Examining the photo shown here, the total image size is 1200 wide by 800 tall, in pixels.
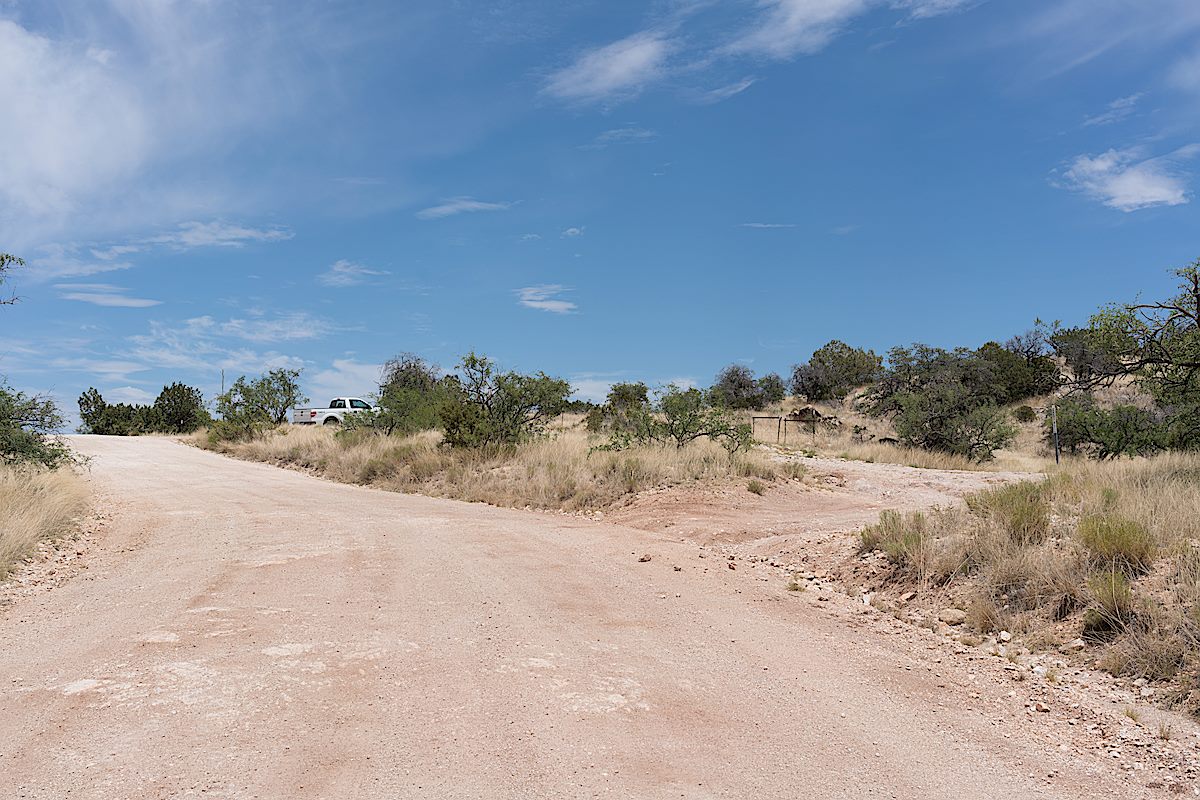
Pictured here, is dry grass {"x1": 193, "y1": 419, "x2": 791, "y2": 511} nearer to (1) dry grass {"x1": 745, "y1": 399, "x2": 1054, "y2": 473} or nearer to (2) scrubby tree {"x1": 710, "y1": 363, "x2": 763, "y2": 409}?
(1) dry grass {"x1": 745, "y1": 399, "x2": 1054, "y2": 473}

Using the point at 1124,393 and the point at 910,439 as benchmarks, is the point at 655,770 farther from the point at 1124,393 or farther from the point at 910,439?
the point at 1124,393

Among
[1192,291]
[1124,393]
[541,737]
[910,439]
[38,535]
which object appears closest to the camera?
[541,737]

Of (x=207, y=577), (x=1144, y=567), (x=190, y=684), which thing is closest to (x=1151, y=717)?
(x=1144, y=567)

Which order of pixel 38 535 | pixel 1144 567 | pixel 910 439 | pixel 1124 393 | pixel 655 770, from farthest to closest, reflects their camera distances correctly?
pixel 1124 393
pixel 910 439
pixel 38 535
pixel 1144 567
pixel 655 770

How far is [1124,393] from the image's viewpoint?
136 feet

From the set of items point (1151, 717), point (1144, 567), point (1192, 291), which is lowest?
point (1151, 717)

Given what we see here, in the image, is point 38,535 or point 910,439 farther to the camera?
point 910,439

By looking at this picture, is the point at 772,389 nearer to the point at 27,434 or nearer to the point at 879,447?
the point at 879,447

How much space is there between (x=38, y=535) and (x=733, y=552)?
28.7ft

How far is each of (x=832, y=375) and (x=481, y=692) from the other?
2077 inches

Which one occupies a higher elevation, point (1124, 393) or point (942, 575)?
point (1124, 393)

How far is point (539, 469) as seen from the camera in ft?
53.5

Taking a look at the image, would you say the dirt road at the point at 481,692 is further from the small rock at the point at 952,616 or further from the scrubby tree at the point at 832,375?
the scrubby tree at the point at 832,375

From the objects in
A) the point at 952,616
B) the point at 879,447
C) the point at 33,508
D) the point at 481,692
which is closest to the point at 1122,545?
the point at 952,616
